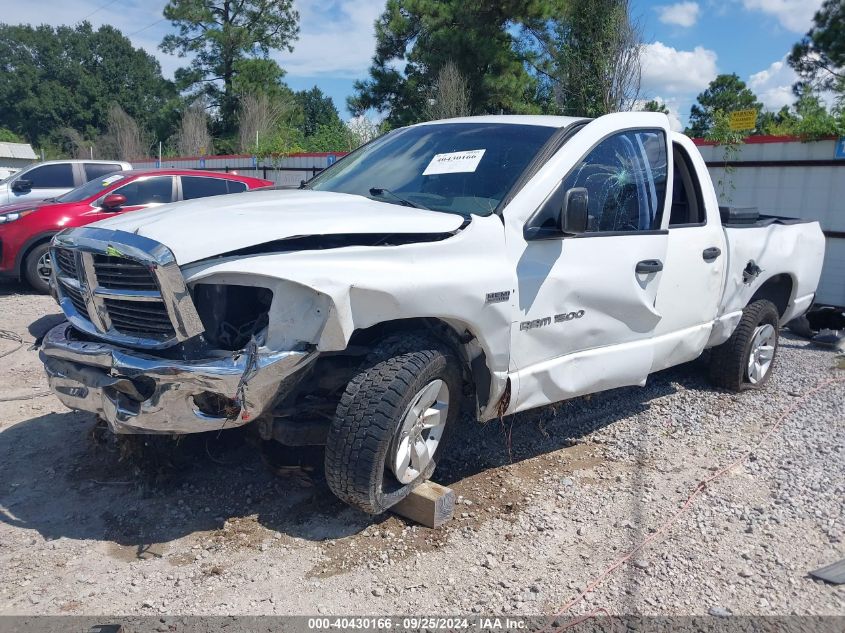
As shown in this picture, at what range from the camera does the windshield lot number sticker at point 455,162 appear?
13.5ft

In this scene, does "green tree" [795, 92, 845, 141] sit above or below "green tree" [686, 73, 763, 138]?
below

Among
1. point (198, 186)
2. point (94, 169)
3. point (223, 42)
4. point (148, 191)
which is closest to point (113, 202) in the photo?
point (148, 191)

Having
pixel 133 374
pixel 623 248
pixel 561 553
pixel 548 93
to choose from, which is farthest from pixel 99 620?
pixel 548 93

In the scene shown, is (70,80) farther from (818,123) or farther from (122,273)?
(122,273)

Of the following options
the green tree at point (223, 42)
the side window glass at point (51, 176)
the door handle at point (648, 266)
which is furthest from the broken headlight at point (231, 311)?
the green tree at point (223, 42)

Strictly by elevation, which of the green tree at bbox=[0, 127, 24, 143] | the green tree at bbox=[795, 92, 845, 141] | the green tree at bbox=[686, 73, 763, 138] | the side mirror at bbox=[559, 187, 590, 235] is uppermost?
the green tree at bbox=[686, 73, 763, 138]

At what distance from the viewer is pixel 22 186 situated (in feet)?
43.7

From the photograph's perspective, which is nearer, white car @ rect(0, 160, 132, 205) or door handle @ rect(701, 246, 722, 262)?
door handle @ rect(701, 246, 722, 262)

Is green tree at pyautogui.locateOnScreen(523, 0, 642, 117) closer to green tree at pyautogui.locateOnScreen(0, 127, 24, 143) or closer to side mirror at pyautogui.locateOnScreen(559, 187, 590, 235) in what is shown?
side mirror at pyautogui.locateOnScreen(559, 187, 590, 235)

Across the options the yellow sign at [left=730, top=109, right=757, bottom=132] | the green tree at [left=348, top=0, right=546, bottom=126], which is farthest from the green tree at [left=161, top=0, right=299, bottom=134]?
the yellow sign at [left=730, top=109, right=757, bottom=132]

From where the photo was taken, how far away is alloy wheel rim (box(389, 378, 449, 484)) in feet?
11.2

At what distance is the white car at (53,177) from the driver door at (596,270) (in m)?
11.4

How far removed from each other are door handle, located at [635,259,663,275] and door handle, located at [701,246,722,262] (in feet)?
2.35

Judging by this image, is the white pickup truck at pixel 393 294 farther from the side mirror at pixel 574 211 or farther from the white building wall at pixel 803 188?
the white building wall at pixel 803 188
